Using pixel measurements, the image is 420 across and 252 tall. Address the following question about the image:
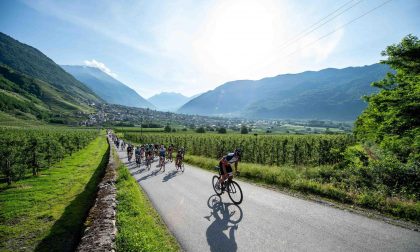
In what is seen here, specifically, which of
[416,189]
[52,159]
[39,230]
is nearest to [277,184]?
[416,189]

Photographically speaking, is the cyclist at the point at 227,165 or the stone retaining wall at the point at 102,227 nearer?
the stone retaining wall at the point at 102,227

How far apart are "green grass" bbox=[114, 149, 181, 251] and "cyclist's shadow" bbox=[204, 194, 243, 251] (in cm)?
121

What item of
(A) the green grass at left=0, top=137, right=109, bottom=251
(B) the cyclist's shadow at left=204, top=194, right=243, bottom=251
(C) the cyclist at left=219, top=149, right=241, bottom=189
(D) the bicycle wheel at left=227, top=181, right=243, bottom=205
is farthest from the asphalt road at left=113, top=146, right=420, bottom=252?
(A) the green grass at left=0, top=137, right=109, bottom=251

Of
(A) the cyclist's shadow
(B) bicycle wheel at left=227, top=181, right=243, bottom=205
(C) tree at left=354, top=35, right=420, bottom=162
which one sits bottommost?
(A) the cyclist's shadow

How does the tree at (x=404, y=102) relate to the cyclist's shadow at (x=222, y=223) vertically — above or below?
above

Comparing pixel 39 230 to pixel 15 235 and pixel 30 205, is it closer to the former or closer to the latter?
pixel 15 235

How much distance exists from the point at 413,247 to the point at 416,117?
663 centimetres

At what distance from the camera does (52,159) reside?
3703cm

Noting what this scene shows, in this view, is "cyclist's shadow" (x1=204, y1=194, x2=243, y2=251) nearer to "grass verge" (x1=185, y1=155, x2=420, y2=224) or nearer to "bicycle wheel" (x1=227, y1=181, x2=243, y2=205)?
"bicycle wheel" (x1=227, y1=181, x2=243, y2=205)

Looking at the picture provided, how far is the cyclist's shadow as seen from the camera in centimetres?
768

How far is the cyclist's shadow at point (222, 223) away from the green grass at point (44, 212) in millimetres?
6432

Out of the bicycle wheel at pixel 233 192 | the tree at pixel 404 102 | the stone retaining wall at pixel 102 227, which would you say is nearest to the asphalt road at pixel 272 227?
the bicycle wheel at pixel 233 192

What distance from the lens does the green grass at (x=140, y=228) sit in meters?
7.61

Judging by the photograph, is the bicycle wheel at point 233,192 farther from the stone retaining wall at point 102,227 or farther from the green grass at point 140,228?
the stone retaining wall at point 102,227
